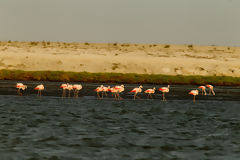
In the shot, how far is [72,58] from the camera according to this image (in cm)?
7838

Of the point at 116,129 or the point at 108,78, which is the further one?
the point at 108,78

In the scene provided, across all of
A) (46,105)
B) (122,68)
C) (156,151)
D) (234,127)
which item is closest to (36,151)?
(156,151)

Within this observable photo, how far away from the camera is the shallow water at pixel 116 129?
1600 centimetres

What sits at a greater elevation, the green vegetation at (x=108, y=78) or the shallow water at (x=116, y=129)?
the green vegetation at (x=108, y=78)

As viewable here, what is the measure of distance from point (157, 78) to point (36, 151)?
35308mm

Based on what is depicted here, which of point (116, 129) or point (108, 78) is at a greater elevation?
point (108, 78)

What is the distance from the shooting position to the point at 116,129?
20703 mm

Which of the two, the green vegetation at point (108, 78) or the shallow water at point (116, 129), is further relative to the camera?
the green vegetation at point (108, 78)

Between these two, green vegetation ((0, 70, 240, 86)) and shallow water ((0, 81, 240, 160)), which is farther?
green vegetation ((0, 70, 240, 86))

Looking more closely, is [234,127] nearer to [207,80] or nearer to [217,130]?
[217,130]

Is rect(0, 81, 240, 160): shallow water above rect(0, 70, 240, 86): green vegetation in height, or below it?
below

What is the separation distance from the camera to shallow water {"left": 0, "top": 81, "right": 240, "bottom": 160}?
16.0 meters

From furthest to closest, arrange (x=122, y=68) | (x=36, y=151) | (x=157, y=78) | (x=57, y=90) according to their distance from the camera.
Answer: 1. (x=122, y=68)
2. (x=157, y=78)
3. (x=57, y=90)
4. (x=36, y=151)

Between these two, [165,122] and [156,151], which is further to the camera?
[165,122]
